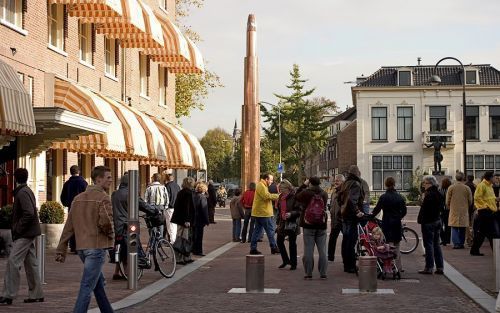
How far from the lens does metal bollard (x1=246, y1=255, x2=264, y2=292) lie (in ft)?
44.3

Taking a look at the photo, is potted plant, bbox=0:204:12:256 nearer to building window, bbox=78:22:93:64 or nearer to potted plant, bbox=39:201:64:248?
potted plant, bbox=39:201:64:248

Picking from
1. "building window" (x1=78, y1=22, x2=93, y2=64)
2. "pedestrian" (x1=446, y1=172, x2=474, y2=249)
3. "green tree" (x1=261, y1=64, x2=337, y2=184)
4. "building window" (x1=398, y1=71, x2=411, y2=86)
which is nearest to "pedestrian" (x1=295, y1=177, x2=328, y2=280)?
"pedestrian" (x1=446, y1=172, x2=474, y2=249)

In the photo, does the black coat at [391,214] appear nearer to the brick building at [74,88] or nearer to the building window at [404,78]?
the brick building at [74,88]

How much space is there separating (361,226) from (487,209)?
4497 mm

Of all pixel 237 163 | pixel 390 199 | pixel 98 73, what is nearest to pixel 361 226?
pixel 390 199

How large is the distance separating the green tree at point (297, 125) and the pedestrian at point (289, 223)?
63.8 metres

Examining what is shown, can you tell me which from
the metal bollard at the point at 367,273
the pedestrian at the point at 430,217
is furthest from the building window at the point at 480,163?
the metal bollard at the point at 367,273

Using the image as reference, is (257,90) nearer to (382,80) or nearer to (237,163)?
(382,80)

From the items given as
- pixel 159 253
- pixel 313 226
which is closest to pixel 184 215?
pixel 159 253

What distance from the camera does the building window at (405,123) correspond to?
7031 cm

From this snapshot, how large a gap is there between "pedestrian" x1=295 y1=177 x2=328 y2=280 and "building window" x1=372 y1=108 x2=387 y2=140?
2177 inches

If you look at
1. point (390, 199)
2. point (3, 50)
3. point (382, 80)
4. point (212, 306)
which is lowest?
point (212, 306)

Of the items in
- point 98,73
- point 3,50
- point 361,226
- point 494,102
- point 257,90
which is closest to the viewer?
point 361,226

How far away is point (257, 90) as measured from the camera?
32312mm
